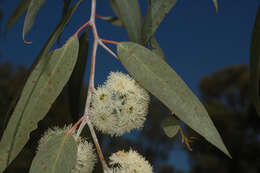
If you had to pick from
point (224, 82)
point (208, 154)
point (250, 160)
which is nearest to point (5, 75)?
point (208, 154)

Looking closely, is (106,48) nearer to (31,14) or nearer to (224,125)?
(31,14)

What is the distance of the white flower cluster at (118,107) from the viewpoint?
69 cm

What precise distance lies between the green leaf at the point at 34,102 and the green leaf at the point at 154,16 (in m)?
0.22

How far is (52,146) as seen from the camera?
626mm

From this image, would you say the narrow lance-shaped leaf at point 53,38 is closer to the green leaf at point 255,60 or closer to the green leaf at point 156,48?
the green leaf at point 156,48

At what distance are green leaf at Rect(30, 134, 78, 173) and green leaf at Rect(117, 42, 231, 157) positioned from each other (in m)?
0.22

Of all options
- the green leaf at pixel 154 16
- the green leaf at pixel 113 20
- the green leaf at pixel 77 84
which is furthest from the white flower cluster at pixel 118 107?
the green leaf at pixel 113 20

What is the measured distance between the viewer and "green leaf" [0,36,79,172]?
650mm

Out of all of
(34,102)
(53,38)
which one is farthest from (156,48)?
(34,102)

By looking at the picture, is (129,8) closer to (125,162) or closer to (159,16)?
(159,16)

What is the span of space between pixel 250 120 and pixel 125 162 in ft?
43.1

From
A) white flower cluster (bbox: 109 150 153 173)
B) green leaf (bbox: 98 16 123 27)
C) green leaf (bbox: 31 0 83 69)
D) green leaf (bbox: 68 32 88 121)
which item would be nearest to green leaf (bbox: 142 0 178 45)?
green leaf (bbox: 31 0 83 69)

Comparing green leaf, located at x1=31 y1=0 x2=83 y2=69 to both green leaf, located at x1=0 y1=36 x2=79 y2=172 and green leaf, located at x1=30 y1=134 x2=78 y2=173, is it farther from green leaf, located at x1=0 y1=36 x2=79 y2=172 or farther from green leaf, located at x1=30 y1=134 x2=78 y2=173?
green leaf, located at x1=30 y1=134 x2=78 y2=173

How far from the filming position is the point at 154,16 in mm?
801
